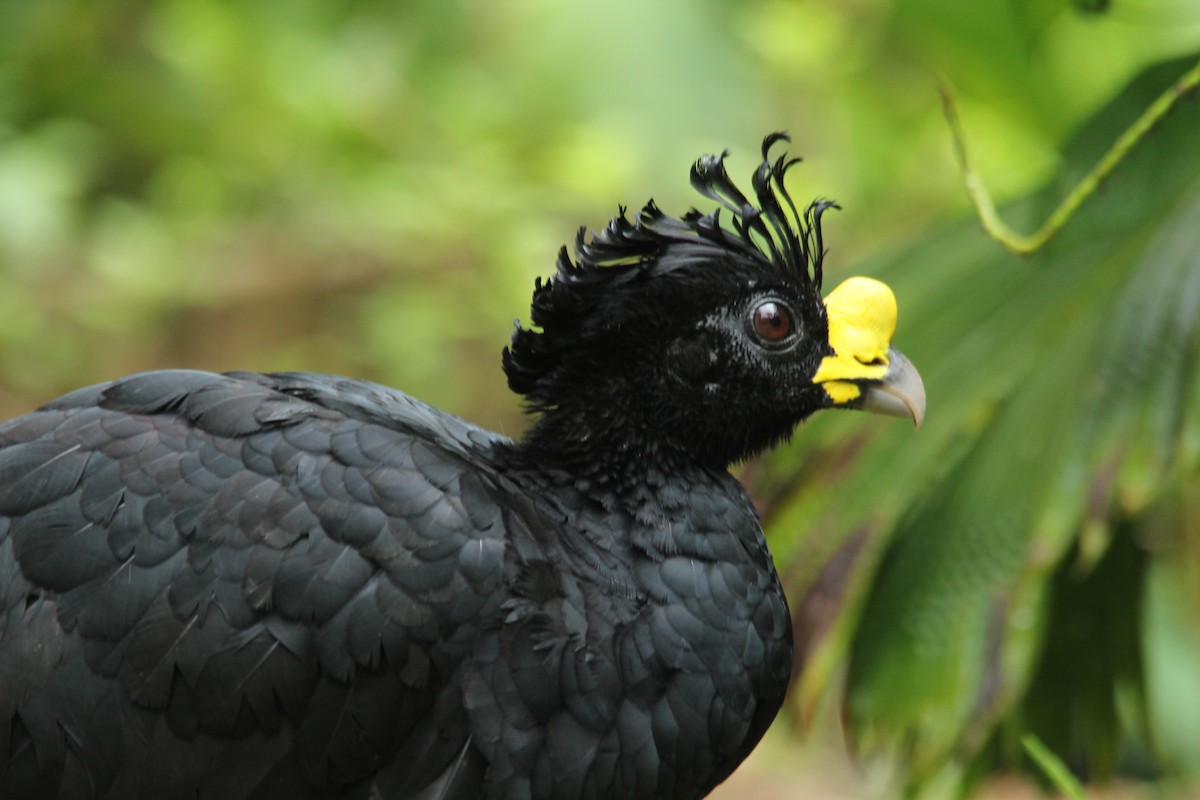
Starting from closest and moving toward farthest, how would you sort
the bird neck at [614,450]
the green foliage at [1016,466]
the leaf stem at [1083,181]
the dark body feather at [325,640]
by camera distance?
the dark body feather at [325,640] < the bird neck at [614,450] < the green foliage at [1016,466] < the leaf stem at [1083,181]

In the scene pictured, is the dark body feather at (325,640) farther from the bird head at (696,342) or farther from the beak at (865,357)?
the beak at (865,357)

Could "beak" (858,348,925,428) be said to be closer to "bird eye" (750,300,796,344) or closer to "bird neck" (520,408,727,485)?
"bird eye" (750,300,796,344)

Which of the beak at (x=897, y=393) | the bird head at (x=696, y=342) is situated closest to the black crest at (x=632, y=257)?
the bird head at (x=696, y=342)

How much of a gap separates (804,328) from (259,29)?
15.9ft

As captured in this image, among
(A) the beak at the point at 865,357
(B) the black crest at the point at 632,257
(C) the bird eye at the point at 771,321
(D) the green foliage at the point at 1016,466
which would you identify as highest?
(B) the black crest at the point at 632,257

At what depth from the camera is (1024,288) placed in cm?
330

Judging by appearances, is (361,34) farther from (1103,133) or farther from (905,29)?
(1103,133)

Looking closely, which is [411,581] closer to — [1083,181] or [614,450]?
[614,450]

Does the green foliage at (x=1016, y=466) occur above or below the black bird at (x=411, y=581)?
below

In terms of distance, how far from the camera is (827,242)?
22.4 ft

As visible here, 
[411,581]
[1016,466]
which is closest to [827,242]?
[1016,466]

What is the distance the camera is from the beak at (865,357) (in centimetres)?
271

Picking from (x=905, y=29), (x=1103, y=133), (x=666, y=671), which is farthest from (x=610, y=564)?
(x=905, y=29)

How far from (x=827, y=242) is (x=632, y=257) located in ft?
14.1
